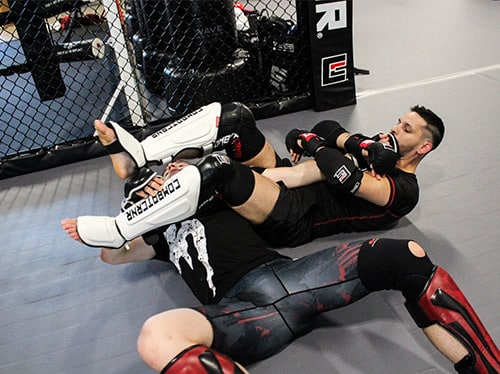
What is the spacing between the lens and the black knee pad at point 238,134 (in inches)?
61.9

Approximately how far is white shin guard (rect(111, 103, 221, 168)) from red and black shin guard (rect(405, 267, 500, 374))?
805mm

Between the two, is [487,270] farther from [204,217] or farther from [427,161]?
[204,217]

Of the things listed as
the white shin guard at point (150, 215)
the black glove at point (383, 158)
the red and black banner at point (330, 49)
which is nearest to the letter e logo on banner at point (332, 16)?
the red and black banner at point (330, 49)

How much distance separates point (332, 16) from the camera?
235 cm

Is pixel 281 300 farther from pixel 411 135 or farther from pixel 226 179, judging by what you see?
pixel 411 135

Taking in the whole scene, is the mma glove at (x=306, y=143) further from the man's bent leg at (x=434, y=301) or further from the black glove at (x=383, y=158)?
the man's bent leg at (x=434, y=301)

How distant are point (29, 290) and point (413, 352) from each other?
1.18 metres

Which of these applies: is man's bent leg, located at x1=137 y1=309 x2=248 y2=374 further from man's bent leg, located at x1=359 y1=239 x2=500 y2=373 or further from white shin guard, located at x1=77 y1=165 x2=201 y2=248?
man's bent leg, located at x1=359 y1=239 x2=500 y2=373

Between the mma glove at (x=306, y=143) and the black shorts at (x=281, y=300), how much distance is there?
46 cm

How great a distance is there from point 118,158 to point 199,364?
0.76 meters

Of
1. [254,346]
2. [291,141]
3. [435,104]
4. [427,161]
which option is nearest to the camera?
[254,346]

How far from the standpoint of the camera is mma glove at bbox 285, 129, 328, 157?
5.14 ft

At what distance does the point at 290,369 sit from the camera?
46.4 inches

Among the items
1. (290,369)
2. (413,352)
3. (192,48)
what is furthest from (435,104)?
(290,369)
